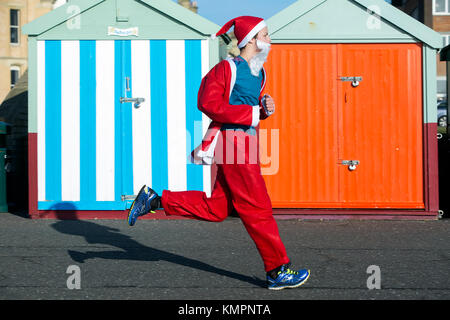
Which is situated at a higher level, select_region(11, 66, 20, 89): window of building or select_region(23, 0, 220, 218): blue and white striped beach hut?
select_region(11, 66, 20, 89): window of building

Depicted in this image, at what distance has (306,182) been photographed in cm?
807

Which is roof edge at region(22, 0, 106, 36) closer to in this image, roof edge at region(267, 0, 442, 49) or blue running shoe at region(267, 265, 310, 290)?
roof edge at region(267, 0, 442, 49)

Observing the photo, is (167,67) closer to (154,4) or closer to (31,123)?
(154,4)

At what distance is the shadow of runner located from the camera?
15.3ft

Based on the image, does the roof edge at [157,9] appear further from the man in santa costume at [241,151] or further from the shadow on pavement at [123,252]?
the man in santa costume at [241,151]

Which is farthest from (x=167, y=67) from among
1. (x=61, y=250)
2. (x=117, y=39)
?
(x=61, y=250)

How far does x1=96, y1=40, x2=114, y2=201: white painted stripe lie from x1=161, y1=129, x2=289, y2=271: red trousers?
13.0 feet

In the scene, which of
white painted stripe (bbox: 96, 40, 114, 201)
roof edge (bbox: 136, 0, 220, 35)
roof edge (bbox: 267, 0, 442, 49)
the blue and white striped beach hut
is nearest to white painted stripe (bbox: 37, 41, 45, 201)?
the blue and white striped beach hut

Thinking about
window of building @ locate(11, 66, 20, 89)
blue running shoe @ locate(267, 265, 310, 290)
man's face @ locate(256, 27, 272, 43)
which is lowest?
blue running shoe @ locate(267, 265, 310, 290)

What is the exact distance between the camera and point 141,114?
8023 millimetres

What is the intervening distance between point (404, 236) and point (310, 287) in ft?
9.16

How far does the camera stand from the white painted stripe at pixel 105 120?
8031 mm

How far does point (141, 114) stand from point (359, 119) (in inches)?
112

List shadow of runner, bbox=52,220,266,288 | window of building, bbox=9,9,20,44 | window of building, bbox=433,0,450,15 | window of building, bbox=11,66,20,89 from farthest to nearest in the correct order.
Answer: window of building, bbox=11,66,20,89 → window of building, bbox=9,9,20,44 → window of building, bbox=433,0,450,15 → shadow of runner, bbox=52,220,266,288
